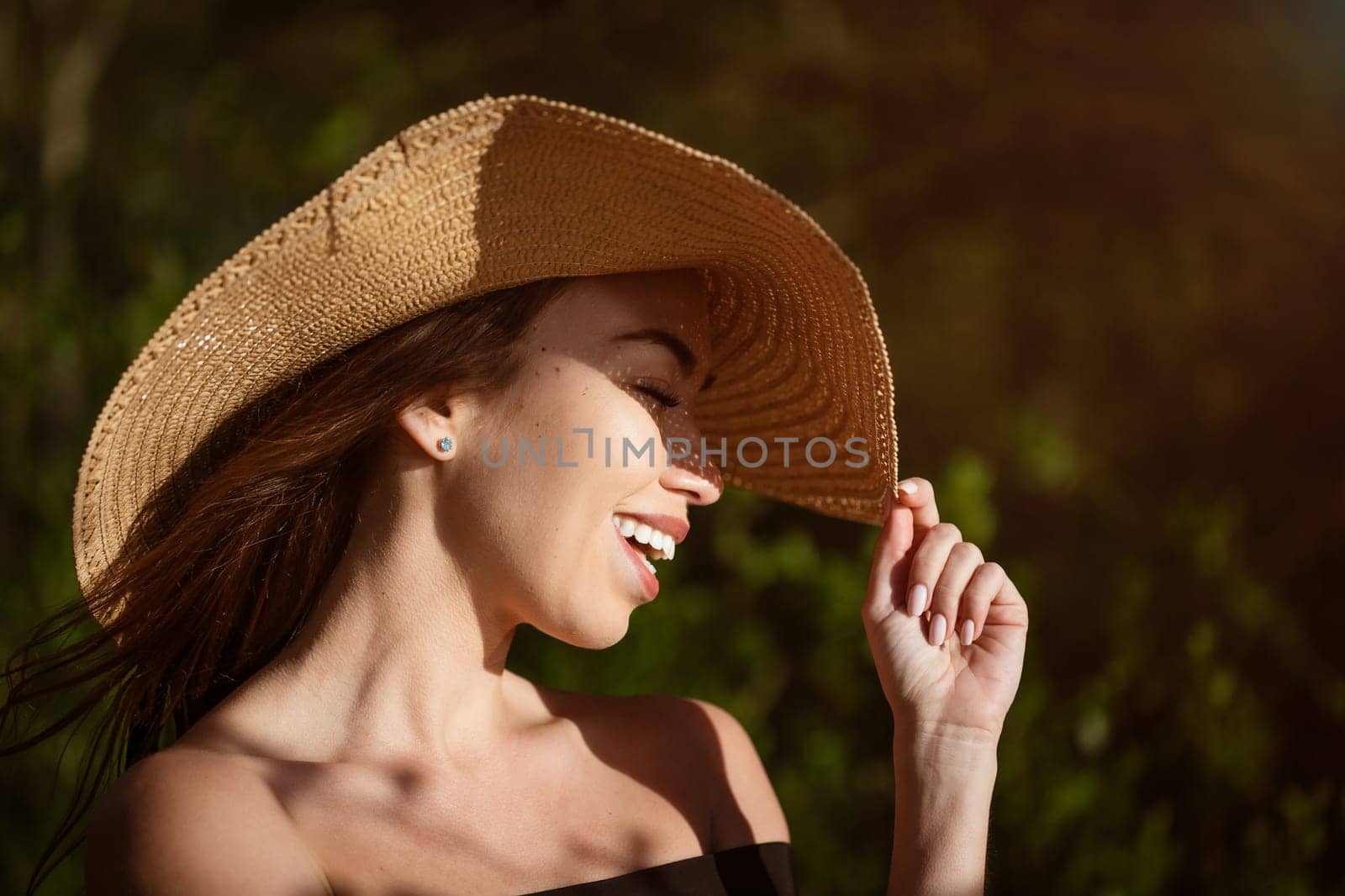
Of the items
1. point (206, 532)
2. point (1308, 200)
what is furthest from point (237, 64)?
point (1308, 200)

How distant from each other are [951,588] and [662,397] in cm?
53

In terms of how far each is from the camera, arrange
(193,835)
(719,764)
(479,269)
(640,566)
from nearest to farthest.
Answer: (193,835) → (479,269) → (640,566) → (719,764)

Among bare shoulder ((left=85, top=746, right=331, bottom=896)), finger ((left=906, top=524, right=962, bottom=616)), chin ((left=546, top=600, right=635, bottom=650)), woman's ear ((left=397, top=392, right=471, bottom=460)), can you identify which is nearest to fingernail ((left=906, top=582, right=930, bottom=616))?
finger ((left=906, top=524, right=962, bottom=616))

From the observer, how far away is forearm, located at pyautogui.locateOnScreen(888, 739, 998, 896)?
Result: 190cm

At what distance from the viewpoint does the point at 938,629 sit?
200 centimetres

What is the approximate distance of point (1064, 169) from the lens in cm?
469

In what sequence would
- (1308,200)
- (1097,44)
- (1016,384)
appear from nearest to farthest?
(1308,200), (1097,44), (1016,384)

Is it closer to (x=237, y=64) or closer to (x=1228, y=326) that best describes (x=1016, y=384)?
(x=1228, y=326)

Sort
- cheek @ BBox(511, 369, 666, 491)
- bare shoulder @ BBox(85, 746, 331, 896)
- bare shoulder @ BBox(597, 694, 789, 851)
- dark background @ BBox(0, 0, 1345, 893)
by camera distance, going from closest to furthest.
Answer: bare shoulder @ BBox(85, 746, 331, 896) → cheek @ BBox(511, 369, 666, 491) → bare shoulder @ BBox(597, 694, 789, 851) → dark background @ BBox(0, 0, 1345, 893)

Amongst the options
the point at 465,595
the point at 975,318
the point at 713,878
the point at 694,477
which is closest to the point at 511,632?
the point at 465,595

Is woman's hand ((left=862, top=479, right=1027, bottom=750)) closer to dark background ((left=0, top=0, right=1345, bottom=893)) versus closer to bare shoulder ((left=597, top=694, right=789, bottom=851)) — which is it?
bare shoulder ((left=597, top=694, right=789, bottom=851))

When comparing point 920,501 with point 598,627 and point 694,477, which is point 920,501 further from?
point 598,627

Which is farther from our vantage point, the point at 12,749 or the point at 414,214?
the point at 12,749

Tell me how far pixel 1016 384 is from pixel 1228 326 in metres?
1.07
